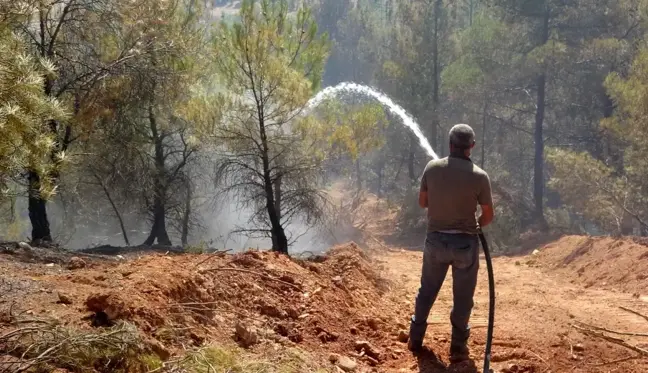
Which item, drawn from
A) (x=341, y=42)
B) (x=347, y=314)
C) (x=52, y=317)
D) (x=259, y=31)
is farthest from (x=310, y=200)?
(x=341, y=42)

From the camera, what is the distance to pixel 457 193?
4598 mm

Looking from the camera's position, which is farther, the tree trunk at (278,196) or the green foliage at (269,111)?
the tree trunk at (278,196)

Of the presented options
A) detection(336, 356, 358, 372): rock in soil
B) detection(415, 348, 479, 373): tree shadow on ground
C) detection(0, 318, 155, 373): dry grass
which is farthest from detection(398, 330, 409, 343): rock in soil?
detection(0, 318, 155, 373): dry grass

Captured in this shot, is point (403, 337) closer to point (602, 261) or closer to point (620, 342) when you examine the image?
point (620, 342)

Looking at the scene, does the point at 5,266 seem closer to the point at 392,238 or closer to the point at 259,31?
the point at 259,31

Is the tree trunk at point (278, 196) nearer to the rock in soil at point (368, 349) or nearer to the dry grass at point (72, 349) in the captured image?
the rock in soil at point (368, 349)

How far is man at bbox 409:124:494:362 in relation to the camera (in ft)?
15.1

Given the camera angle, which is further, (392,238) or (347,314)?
(392,238)

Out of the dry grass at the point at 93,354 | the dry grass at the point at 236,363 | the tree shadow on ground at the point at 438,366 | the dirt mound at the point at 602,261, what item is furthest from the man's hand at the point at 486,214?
the dirt mound at the point at 602,261

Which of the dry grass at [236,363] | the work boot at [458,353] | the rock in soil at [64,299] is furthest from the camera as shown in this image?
the work boot at [458,353]

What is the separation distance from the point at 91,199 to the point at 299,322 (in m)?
13.7

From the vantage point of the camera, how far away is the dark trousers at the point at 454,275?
15.0 ft

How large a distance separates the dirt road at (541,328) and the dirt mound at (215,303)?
63 cm

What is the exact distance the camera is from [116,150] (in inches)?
530
